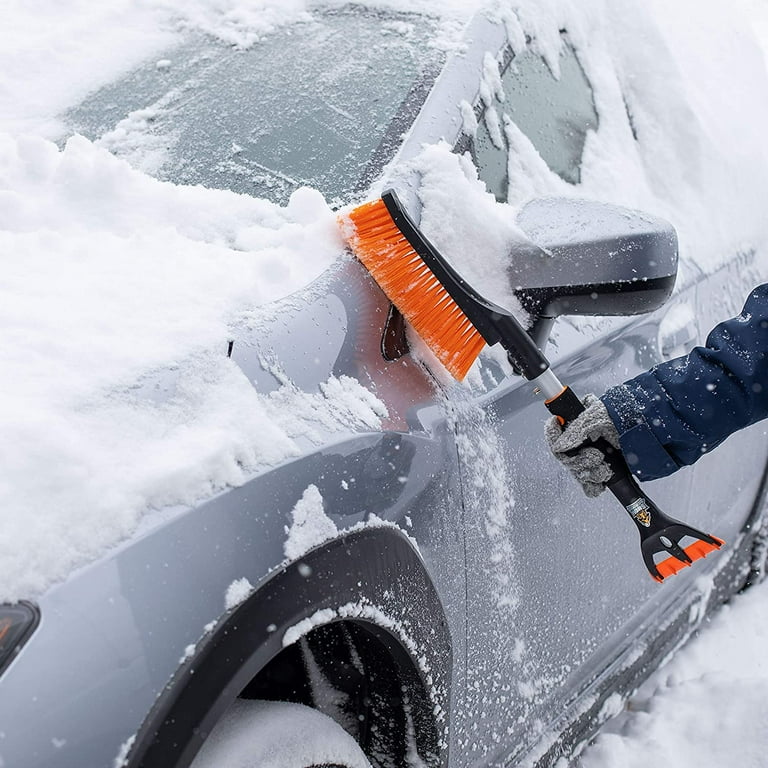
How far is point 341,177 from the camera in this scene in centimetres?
180

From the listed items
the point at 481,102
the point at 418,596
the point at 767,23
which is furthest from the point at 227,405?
the point at 767,23

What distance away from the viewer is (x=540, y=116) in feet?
7.02

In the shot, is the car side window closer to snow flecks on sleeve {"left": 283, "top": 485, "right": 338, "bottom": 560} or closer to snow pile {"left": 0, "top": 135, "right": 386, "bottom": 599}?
snow pile {"left": 0, "top": 135, "right": 386, "bottom": 599}

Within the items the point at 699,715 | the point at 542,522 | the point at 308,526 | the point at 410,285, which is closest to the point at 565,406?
the point at 542,522

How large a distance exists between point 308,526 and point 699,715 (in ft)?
5.46

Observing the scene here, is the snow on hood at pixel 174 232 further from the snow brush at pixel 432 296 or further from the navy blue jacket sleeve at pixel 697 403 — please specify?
the navy blue jacket sleeve at pixel 697 403

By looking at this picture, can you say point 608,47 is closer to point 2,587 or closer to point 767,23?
point 2,587

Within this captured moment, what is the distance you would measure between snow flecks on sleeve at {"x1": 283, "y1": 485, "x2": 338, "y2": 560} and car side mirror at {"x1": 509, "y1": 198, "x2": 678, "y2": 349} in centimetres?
57

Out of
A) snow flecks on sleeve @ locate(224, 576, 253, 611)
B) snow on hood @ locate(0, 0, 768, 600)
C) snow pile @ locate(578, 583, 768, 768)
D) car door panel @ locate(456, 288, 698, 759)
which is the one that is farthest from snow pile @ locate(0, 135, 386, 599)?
snow pile @ locate(578, 583, 768, 768)

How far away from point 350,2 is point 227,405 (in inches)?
58.5

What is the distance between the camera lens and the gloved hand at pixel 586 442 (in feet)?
5.27

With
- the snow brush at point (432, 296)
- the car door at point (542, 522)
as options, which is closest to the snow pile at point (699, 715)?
the car door at point (542, 522)

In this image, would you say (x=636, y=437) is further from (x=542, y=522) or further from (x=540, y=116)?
(x=540, y=116)

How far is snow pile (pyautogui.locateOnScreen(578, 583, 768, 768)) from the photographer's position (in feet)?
7.39
